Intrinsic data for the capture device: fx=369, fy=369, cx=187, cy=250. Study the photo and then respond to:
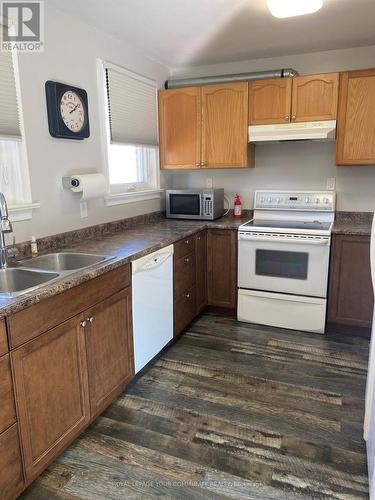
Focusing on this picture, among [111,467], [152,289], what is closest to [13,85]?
[152,289]

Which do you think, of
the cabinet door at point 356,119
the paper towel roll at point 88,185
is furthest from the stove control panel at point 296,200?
the paper towel roll at point 88,185

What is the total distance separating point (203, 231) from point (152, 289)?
1018 millimetres

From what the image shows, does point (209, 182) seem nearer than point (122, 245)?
No

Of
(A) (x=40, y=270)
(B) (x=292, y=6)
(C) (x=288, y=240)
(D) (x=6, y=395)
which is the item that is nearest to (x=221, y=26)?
(B) (x=292, y=6)

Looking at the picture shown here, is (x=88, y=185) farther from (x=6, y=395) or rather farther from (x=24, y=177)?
(x=6, y=395)

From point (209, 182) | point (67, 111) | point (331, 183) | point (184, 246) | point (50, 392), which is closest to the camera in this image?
point (50, 392)

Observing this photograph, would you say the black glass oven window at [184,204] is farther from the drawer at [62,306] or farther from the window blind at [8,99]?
the window blind at [8,99]

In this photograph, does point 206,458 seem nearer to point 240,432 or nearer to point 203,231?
point 240,432

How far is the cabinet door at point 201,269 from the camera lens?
318cm

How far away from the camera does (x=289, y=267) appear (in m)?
3.04

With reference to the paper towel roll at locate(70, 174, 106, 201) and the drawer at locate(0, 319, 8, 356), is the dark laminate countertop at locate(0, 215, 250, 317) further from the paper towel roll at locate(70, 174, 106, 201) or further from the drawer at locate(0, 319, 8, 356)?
the paper towel roll at locate(70, 174, 106, 201)

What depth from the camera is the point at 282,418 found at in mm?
2055

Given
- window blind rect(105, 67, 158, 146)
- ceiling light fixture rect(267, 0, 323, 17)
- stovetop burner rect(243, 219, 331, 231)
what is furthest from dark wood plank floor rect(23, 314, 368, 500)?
ceiling light fixture rect(267, 0, 323, 17)

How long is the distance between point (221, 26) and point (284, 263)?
1839 mm
